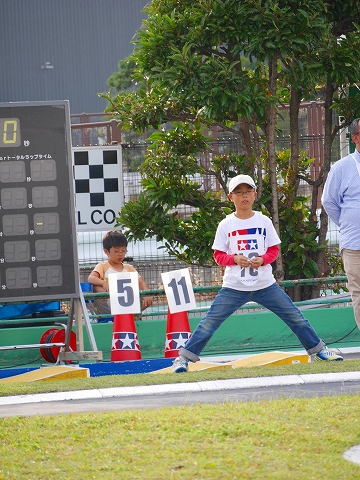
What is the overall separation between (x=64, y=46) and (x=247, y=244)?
130 feet

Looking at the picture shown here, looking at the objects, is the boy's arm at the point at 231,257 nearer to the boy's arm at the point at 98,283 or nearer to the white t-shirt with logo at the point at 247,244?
the white t-shirt with logo at the point at 247,244

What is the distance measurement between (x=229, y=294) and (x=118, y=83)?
28861 millimetres

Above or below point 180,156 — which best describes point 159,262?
below

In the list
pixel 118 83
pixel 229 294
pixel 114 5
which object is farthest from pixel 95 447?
pixel 114 5

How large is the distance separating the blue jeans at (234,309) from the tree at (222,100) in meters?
3.23

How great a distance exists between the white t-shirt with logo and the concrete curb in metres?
1.04

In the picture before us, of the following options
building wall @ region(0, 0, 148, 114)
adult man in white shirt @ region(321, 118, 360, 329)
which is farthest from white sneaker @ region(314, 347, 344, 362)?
building wall @ region(0, 0, 148, 114)

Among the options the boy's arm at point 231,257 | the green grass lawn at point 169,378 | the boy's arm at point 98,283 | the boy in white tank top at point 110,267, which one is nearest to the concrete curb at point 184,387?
the green grass lawn at point 169,378

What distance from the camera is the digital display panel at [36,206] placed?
967 centimetres

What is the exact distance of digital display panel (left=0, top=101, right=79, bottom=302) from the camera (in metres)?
9.67

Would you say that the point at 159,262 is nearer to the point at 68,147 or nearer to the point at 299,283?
the point at 299,283

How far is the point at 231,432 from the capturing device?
5199 millimetres

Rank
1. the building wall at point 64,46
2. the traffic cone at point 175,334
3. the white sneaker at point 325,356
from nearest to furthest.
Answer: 1. the white sneaker at point 325,356
2. the traffic cone at point 175,334
3. the building wall at point 64,46

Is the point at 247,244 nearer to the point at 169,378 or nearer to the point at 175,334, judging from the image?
the point at 169,378
